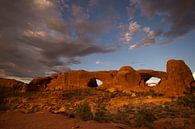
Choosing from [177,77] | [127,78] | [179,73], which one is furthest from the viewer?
[127,78]

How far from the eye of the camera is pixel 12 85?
4516 centimetres

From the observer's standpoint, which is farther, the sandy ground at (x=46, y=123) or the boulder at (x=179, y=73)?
the boulder at (x=179, y=73)

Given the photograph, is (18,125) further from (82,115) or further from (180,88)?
(180,88)

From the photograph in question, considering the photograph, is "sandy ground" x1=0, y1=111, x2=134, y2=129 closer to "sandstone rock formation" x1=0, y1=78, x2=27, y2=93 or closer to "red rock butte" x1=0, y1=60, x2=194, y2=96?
"red rock butte" x1=0, y1=60, x2=194, y2=96

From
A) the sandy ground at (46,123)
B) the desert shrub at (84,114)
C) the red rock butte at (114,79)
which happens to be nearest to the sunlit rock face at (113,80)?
the red rock butte at (114,79)

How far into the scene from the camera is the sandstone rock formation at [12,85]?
146 ft

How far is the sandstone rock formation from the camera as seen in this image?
146 ft

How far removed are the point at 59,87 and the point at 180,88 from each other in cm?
2632

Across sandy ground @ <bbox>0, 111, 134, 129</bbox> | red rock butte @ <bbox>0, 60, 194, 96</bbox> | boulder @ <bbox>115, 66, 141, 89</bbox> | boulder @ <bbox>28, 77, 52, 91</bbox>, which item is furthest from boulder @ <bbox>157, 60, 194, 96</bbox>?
boulder @ <bbox>28, 77, 52, 91</bbox>

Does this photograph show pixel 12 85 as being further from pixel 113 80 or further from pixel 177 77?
pixel 177 77

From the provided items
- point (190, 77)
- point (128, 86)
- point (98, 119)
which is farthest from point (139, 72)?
point (98, 119)

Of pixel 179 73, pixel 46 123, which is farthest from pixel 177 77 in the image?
pixel 46 123

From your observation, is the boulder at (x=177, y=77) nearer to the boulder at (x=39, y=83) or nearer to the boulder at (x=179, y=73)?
the boulder at (x=179, y=73)

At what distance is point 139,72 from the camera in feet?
147
